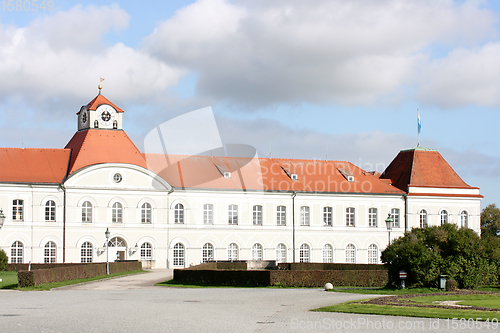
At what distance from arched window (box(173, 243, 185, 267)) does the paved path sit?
26.6 metres

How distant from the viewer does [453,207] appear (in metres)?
61.1

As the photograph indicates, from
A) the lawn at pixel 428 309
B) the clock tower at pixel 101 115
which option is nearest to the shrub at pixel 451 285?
the lawn at pixel 428 309

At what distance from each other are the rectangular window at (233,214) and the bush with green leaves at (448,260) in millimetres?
28331

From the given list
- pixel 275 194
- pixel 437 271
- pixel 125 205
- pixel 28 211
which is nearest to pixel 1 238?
pixel 28 211

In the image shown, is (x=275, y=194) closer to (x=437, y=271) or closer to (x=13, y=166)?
(x=13, y=166)

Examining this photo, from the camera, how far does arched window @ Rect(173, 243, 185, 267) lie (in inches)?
2158

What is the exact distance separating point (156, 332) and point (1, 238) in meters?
39.2

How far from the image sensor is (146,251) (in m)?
54.1

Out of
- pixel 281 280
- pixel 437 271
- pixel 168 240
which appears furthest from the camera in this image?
pixel 168 240

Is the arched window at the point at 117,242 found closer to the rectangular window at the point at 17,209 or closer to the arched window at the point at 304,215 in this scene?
the rectangular window at the point at 17,209

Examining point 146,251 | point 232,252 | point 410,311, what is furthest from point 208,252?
point 410,311

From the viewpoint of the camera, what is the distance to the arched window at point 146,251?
54.0 meters


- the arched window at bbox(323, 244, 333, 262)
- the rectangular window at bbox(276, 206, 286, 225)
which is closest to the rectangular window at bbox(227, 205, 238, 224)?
the rectangular window at bbox(276, 206, 286, 225)

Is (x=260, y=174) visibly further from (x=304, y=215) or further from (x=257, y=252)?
(x=257, y=252)
